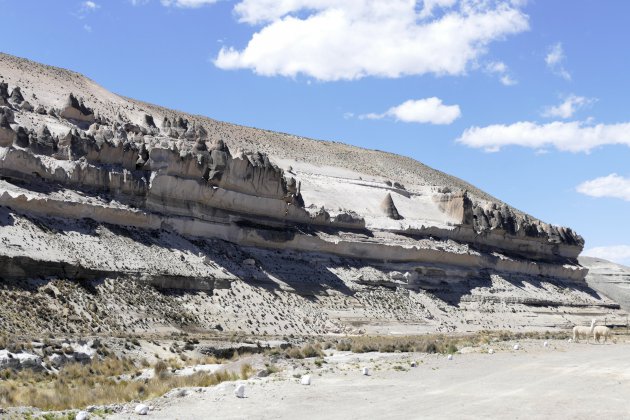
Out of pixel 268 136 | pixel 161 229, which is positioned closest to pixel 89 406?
pixel 161 229

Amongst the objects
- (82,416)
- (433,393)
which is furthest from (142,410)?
(433,393)

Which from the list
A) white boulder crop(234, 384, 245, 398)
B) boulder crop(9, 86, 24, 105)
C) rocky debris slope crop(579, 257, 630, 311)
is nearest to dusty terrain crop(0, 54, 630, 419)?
white boulder crop(234, 384, 245, 398)

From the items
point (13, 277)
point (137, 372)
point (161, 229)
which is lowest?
point (137, 372)

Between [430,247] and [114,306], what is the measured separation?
1263 inches

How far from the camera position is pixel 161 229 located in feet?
150

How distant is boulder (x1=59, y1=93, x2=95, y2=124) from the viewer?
57.7 m

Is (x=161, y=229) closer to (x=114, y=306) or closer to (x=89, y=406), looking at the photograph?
(x=114, y=306)

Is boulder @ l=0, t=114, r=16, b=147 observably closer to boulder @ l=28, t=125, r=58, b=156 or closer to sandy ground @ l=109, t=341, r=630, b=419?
boulder @ l=28, t=125, r=58, b=156

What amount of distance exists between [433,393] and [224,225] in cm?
3056

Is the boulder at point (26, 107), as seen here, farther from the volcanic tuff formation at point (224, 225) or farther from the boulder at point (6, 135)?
the boulder at point (6, 135)

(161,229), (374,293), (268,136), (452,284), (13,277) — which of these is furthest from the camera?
(268,136)

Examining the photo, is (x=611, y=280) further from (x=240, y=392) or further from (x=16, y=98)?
(x=240, y=392)

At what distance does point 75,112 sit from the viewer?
2286 inches

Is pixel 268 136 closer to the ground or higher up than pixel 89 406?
higher up
